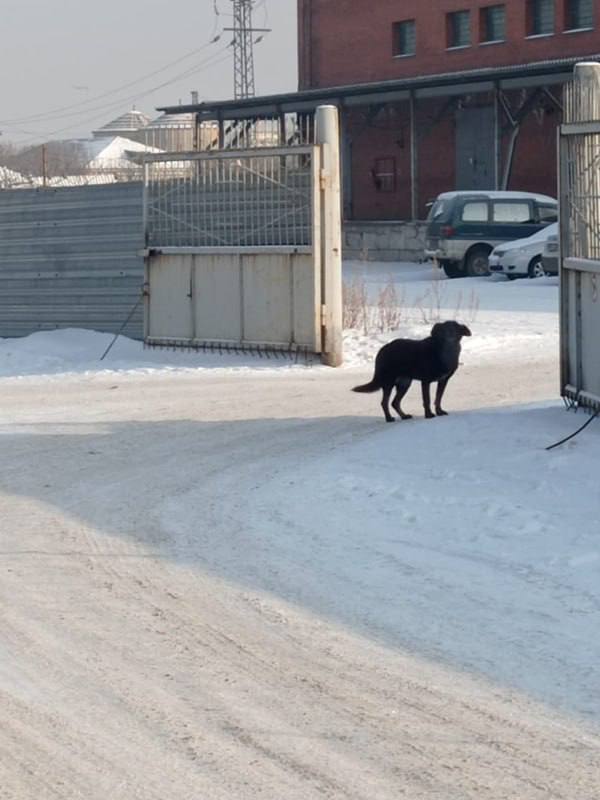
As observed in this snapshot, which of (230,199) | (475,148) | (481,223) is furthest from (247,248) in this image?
(475,148)

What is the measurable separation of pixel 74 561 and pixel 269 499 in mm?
1831

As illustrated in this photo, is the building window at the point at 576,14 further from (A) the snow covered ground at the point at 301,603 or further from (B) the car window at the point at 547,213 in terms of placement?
(A) the snow covered ground at the point at 301,603

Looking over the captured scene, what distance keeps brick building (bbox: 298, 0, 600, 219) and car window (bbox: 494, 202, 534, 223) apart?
588cm

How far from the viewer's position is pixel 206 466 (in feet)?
36.3

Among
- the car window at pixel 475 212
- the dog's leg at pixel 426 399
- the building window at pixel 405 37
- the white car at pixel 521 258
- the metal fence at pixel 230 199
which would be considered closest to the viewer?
the dog's leg at pixel 426 399

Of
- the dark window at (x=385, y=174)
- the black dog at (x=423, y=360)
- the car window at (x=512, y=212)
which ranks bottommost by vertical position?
the black dog at (x=423, y=360)

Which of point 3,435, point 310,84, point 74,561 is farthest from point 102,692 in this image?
point 310,84

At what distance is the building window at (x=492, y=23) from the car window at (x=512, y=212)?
15474mm

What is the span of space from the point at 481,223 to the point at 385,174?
53.6 feet

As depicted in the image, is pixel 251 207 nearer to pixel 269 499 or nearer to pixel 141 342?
Answer: pixel 141 342

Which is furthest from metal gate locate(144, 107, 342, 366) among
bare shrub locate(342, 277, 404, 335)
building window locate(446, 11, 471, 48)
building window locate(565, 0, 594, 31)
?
A: building window locate(446, 11, 471, 48)

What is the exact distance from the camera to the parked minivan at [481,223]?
109 ft

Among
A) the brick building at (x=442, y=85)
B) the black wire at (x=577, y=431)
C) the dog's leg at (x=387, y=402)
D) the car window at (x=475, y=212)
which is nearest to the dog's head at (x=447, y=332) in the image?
the dog's leg at (x=387, y=402)

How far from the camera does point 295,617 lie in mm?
7113
